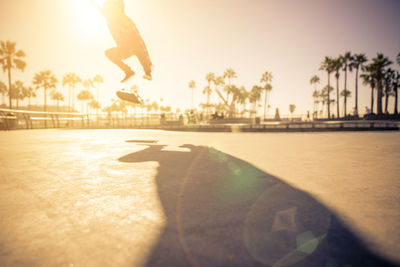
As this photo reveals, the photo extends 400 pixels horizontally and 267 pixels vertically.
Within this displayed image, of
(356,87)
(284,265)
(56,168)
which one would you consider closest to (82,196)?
(56,168)

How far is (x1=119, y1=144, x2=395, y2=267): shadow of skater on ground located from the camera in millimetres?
1086

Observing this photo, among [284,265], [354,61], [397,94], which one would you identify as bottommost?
[284,265]

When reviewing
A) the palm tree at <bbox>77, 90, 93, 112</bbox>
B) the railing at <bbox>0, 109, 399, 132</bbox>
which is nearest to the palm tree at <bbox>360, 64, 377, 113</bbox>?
the railing at <bbox>0, 109, 399, 132</bbox>

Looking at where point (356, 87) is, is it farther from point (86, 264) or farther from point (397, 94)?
point (86, 264)

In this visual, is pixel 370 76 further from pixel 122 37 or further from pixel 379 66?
pixel 122 37

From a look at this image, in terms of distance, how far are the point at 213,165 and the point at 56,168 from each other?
245 cm

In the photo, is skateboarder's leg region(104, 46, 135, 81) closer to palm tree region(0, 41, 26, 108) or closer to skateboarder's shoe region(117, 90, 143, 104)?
skateboarder's shoe region(117, 90, 143, 104)

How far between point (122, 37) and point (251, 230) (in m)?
8.59

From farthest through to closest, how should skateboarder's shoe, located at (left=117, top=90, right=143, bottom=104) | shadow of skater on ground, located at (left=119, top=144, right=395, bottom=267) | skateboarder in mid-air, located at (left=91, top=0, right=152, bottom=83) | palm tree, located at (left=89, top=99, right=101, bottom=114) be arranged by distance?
palm tree, located at (left=89, top=99, right=101, bottom=114) → skateboarder's shoe, located at (left=117, top=90, right=143, bottom=104) → skateboarder in mid-air, located at (left=91, top=0, right=152, bottom=83) → shadow of skater on ground, located at (left=119, top=144, right=395, bottom=267)

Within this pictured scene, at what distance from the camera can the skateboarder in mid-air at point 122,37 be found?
7.45 meters

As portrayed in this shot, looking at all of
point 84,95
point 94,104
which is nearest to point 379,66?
point 84,95

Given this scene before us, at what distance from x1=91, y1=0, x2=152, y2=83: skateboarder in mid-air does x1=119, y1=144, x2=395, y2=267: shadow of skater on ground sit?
7511mm

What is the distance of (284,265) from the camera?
104cm

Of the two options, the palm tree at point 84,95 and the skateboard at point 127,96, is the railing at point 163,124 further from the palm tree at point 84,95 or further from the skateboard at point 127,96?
the palm tree at point 84,95
